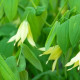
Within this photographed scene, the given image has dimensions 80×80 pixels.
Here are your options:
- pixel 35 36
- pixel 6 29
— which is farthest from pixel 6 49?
pixel 6 29

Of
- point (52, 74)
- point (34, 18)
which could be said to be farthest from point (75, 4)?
point (52, 74)

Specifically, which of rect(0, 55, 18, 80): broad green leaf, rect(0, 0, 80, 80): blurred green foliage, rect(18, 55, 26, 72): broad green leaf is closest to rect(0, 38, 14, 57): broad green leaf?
rect(0, 0, 80, 80): blurred green foliage

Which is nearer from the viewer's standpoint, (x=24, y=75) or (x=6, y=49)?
(x=24, y=75)

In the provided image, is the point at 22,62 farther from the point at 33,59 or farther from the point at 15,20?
the point at 15,20

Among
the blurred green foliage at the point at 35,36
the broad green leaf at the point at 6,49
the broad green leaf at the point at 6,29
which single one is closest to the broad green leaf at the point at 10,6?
the blurred green foliage at the point at 35,36

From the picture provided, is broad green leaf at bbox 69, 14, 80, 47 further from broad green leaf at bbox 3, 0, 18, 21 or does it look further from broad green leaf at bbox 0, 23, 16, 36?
broad green leaf at bbox 0, 23, 16, 36

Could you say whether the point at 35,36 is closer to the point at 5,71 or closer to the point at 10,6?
the point at 10,6

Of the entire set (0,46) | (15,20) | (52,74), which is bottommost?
(52,74)

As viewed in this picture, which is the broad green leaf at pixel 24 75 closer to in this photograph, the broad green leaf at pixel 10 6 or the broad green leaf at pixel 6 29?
the broad green leaf at pixel 10 6
